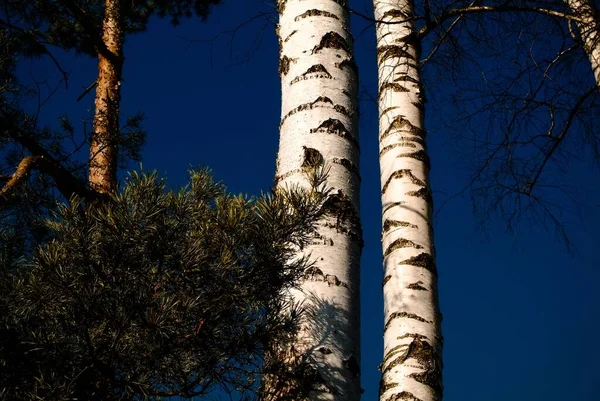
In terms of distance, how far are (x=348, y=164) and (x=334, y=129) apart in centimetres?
14

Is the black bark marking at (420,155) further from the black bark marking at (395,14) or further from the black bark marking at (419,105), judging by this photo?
the black bark marking at (395,14)

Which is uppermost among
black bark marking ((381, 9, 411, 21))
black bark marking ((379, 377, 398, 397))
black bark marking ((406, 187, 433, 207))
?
black bark marking ((381, 9, 411, 21))

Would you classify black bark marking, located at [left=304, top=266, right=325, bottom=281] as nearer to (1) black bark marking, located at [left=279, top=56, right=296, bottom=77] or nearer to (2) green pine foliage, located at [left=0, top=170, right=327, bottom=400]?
(2) green pine foliage, located at [left=0, top=170, right=327, bottom=400]

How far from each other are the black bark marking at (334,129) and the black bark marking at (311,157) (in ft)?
0.27

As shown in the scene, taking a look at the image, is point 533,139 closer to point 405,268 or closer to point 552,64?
point 552,64

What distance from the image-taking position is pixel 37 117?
377 cm

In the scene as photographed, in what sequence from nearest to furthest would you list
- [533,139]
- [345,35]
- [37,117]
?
[345,35] < [37,117] < [533,139]

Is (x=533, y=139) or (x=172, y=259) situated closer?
(x=172, y=259)

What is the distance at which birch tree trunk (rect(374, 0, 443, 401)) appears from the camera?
118 inches

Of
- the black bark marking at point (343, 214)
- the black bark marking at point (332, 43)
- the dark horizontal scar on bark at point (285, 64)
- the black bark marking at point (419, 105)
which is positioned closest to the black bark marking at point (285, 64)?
the dark horizontal scar on bark at point (285, 64)

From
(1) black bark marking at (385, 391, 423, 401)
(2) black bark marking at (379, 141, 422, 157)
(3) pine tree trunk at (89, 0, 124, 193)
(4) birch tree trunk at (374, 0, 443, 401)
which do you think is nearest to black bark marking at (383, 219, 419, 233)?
(4) birch tree trunk at (374, 0, 443, 401)

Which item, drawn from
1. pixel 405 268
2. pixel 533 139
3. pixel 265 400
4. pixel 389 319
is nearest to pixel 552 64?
pixel 533 139

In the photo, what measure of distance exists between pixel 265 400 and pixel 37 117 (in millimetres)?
2795

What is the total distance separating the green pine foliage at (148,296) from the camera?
1530 mm
